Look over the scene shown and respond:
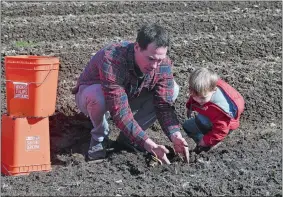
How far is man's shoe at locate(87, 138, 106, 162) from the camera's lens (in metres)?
5.44

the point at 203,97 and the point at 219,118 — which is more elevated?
the point at 203,97

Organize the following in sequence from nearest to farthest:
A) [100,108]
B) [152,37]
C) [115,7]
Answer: [152,37] < [100,108] < [115,7]

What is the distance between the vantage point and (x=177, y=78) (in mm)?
6926

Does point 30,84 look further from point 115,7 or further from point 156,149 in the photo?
point 115,7

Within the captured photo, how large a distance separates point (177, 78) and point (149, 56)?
223 centimetres

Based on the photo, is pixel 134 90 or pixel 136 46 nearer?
pixel 136 46

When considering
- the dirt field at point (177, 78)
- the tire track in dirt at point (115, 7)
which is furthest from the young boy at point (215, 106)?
the tire track in dirt at point (115, 7)

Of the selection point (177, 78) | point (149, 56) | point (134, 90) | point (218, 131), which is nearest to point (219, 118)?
point (218, 131)

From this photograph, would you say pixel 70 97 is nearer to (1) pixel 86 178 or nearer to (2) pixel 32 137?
(2) pixel 32 137

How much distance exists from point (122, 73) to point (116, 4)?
230 inches

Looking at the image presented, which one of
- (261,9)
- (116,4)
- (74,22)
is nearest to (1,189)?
(74,22)

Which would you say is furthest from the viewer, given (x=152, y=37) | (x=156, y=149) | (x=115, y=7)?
(x=115, y=7)

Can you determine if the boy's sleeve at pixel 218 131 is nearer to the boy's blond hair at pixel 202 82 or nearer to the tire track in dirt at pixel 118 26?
the boy's blond hair at pixel 202 82

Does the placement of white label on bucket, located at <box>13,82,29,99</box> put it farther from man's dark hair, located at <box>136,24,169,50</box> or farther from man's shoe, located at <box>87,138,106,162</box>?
man's dark hair, located at <box>136,24,169,50</box>
